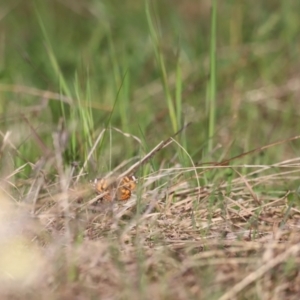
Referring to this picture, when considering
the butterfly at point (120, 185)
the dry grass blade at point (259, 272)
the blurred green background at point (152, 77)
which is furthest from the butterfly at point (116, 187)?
the dry grass blade at point (259, 272)

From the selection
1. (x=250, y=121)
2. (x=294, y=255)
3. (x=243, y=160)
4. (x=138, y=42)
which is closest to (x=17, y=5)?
(x=138, y=42)

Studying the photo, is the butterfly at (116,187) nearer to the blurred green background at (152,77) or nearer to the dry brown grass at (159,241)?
the dry brown grass at (159,241)

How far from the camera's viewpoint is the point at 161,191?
218 cm

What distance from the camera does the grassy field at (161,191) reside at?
5.65 ft

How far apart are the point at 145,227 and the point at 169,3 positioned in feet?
10.6

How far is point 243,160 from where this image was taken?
102 inches

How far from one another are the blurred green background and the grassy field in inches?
0.4

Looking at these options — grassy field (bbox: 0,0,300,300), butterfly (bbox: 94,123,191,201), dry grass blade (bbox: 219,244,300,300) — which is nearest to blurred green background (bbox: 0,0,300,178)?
grassy field (bbox: 0,0,300,300)

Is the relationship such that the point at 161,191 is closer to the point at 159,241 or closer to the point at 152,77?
the point at 159,241

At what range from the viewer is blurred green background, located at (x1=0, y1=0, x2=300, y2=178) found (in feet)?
8.80

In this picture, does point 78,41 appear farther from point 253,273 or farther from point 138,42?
point 253,273

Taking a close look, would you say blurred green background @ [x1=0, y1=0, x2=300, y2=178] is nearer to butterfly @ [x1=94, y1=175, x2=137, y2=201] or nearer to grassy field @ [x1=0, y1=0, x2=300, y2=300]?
grassy field @ [x1=0, y1=0, x2=300, y2=300]

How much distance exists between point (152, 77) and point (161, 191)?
1.79 metres

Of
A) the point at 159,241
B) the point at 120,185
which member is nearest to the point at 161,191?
the point at 120,185
